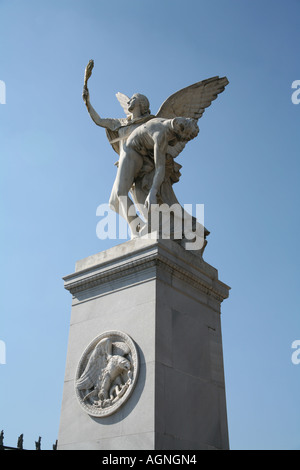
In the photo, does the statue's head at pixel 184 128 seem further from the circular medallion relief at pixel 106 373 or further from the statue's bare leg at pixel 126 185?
the circular medallion relief at pixel 106 373

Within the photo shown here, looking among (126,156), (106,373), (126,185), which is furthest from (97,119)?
(106,373)

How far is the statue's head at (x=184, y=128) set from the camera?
925 centimetres

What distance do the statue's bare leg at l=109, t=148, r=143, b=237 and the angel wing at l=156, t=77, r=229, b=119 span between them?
141 cm

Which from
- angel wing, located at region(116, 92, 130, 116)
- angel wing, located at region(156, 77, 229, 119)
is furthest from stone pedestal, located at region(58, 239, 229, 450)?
angel wing, located at region(116, 92, 130, 116)

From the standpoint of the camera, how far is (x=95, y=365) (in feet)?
24.9

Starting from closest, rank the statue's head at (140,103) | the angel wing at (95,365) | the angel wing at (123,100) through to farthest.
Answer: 1. the angel wing at (95,365)
2. the statue's head at (140,103)
3. the angel wing at (123,100)

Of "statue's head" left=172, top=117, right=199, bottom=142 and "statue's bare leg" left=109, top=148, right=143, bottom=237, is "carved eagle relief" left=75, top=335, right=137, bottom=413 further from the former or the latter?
"statue's head" left=172, top=117, right=199, bottom=142

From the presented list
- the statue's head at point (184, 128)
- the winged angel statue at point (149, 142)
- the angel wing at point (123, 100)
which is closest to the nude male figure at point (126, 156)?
the winged angel statue at point (149, 142)

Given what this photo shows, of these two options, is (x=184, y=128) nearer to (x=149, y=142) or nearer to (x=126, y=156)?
(x=149, y=142)

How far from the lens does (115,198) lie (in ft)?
31.3

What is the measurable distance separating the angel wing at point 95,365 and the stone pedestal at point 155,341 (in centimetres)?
29
